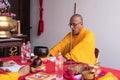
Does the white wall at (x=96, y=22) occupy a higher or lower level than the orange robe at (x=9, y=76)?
higher

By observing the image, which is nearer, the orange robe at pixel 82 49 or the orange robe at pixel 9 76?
the orange robe at pixel 9 76

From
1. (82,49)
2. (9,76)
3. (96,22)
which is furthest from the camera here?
(96,22)

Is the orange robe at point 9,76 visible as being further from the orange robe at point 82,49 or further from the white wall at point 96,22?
the white wall at point 96,22

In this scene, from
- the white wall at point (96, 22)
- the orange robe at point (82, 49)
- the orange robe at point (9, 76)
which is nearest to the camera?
the orange robe at point (9, 76)

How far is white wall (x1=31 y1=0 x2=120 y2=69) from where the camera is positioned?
3.74 meters

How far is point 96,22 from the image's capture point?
3.99 metres

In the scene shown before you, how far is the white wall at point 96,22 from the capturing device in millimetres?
3740

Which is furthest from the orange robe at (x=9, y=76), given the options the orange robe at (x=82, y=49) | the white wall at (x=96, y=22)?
the white wall at (x=96, y=22)

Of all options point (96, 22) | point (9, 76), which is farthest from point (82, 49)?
point (96, 22)

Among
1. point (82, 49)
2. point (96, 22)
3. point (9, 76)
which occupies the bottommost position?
point (9, 76)

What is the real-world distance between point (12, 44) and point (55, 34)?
1.47 metres

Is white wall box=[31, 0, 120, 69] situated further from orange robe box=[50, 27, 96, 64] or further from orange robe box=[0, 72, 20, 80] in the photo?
orange robe box=[0, 72, 20, 80]

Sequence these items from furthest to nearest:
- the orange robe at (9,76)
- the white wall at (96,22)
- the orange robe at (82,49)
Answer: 1. the white wall at (96,22)
2. the orange robe at (82,49)
3. the orange robe at (9,76)

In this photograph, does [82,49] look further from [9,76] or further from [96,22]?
[96,22]
